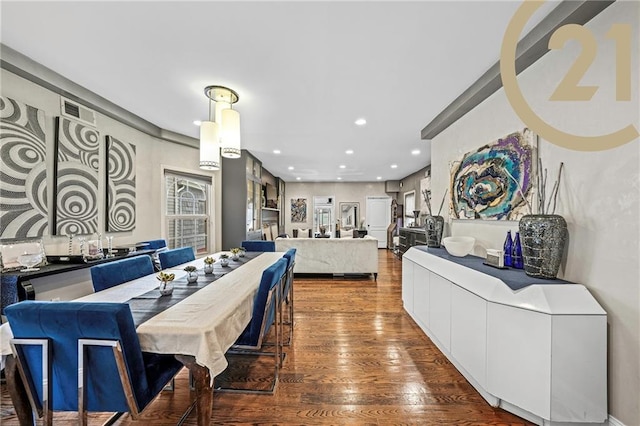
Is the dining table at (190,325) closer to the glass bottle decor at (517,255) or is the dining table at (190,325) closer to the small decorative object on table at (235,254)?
the small decorative object on table at (235,254)

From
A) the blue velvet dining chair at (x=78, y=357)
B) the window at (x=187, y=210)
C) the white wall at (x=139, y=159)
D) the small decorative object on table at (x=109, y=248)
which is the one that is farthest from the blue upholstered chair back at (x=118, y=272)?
the window at (x=187, y=210)

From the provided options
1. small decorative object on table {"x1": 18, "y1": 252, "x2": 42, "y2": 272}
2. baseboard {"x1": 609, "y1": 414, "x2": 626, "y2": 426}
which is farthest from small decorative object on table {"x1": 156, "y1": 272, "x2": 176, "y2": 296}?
baseboard {"x1": 609, "y1": 414, "x2": 626, "y2": 426}

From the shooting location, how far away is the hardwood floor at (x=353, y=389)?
172cm

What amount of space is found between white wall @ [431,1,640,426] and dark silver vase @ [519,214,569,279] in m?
0.11

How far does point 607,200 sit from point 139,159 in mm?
5096

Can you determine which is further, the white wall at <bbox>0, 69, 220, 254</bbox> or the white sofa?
the white sofa

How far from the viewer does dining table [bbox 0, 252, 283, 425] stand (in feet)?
4.12

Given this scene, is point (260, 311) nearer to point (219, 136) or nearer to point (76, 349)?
point (76, 349)

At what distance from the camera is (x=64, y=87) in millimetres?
2643

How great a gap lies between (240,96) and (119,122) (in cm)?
192

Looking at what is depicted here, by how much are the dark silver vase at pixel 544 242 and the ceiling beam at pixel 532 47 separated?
125cm

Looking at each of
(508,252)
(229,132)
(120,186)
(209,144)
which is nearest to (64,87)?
(120,186)

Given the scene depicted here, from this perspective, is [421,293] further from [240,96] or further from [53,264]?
[53,264]

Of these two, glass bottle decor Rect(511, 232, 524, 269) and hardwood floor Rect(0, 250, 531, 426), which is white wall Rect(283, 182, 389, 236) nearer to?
hardwood floor Rect(0, 250, 531, 426)
